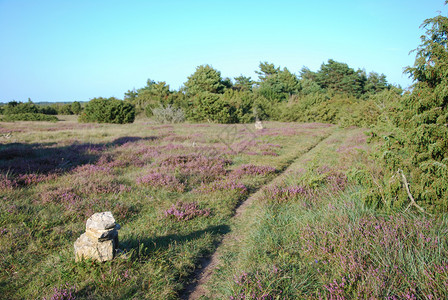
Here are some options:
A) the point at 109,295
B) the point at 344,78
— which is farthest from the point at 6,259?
the point at 344,78

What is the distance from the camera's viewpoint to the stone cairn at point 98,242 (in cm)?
366

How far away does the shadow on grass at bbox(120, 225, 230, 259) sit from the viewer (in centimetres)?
415

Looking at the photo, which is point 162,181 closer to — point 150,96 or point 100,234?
point 100,234

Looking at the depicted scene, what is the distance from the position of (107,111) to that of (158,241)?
31650 mm

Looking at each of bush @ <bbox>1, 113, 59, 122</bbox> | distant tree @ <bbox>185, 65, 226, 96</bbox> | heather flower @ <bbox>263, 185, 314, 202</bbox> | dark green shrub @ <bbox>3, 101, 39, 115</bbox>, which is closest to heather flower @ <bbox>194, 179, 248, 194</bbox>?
heather flower @ <bbox>263, 185, 314, 202</bbox>

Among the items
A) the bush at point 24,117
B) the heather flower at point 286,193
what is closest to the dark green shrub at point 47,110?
the bush at point 24,117

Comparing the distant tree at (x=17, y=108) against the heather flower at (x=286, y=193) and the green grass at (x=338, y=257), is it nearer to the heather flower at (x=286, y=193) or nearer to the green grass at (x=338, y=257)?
the heather flower at (x=286, y=193)

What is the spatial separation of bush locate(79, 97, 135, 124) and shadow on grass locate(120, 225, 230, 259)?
103ft

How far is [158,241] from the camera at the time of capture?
4637mm

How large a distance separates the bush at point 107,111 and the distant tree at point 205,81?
921 inches

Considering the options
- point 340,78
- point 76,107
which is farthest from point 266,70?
point 76,107

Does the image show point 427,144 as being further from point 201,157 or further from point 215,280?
point 201,157

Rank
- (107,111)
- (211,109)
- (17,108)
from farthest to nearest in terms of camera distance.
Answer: (17,108) → (211,109) → (107,111)

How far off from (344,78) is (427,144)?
65765 millimetres
